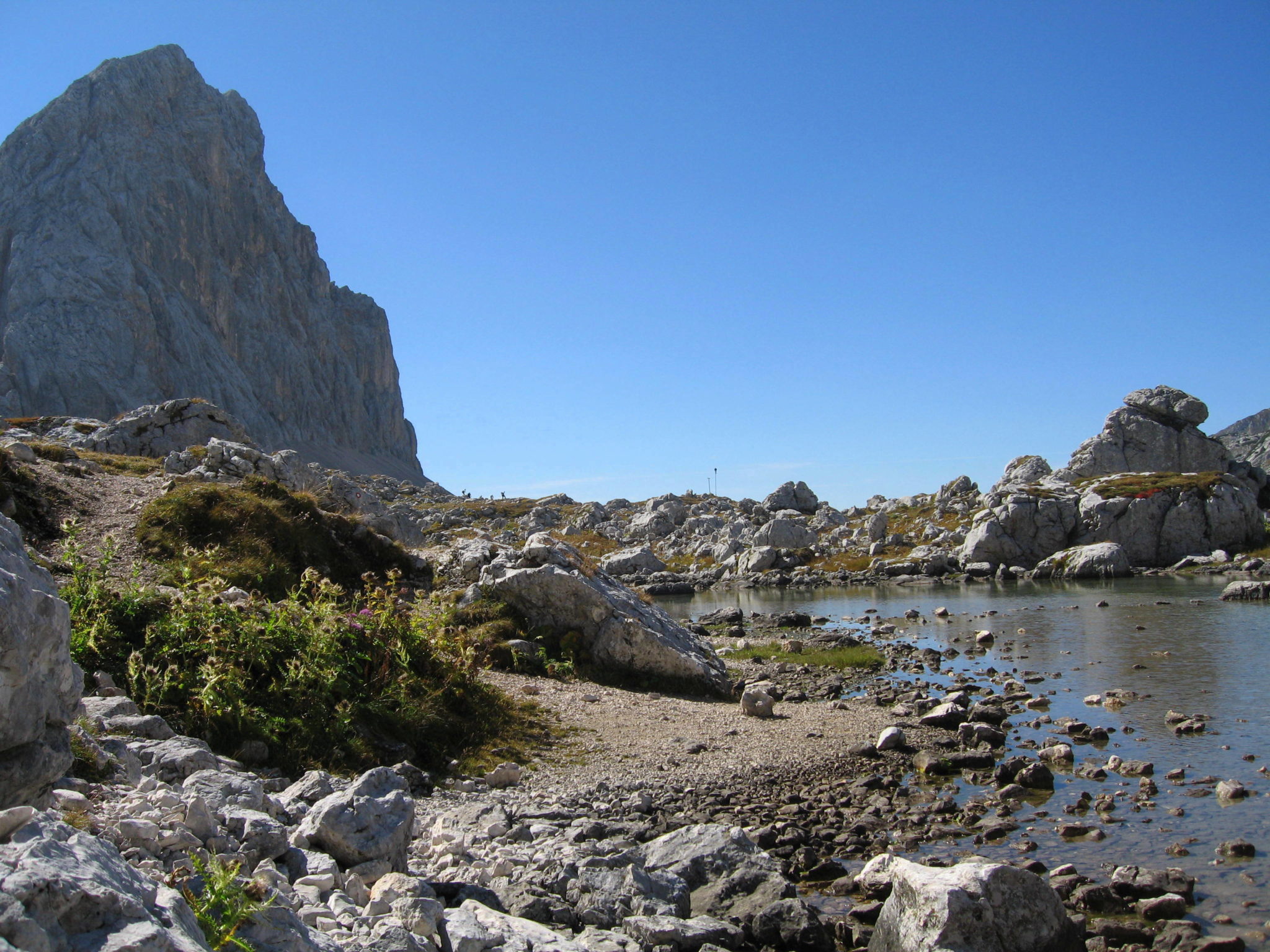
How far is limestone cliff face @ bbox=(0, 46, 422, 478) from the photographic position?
148 meters

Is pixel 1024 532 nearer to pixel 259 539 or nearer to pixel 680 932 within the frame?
pixel 259 539

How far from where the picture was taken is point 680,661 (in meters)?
24.1

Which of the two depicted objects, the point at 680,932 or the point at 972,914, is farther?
the point at 680,932

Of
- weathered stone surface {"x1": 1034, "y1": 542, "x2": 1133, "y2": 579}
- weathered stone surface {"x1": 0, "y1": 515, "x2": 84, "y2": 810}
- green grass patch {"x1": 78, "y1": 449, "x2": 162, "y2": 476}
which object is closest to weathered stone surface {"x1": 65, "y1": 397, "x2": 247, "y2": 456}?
green grass patch {"x1": 78, "y1": 449, "x2": 162, "y2": 476}

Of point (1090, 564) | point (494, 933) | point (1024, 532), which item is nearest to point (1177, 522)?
point (1024, 532)

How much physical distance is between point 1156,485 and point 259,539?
84959 millimetres

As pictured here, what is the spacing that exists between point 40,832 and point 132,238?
191 metres

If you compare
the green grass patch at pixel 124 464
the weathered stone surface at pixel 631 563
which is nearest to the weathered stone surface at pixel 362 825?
the green grass patch at pixel 124 464

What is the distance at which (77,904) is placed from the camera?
4.73 metres

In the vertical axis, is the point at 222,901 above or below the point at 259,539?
below

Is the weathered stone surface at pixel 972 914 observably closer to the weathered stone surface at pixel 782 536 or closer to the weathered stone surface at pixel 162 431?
the weathered stone surface at pixel 162 431

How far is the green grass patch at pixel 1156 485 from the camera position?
79.5 metres

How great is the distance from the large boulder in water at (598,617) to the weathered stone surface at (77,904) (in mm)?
18770

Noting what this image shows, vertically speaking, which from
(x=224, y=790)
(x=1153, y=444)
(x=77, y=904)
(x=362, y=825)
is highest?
(x=1153, y=444)
